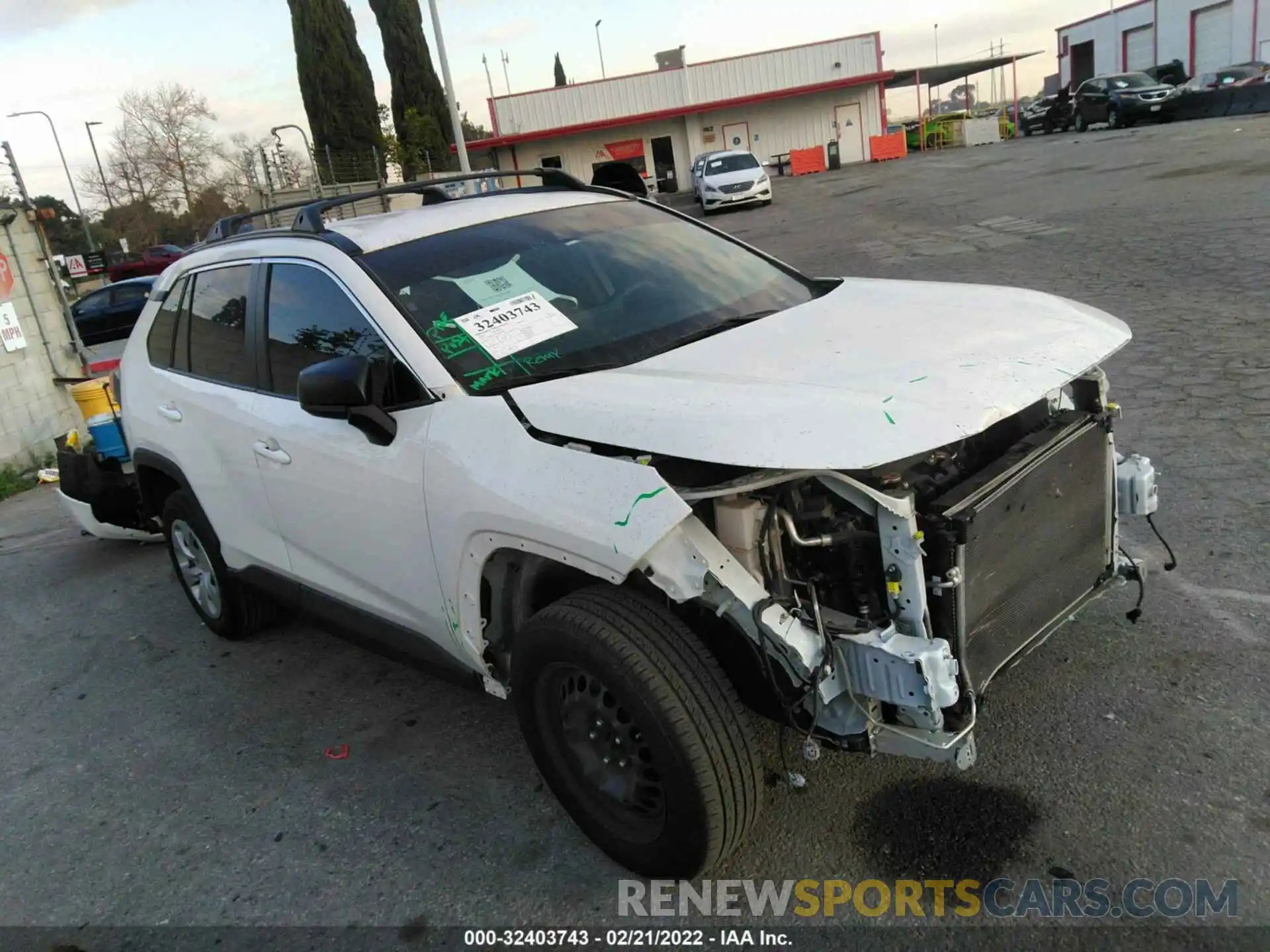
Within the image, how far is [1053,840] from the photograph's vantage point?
264cm

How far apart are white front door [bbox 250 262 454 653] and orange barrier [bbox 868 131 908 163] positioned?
1419 inches

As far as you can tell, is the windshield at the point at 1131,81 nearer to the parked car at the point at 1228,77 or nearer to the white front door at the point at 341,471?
the parked car at the point at 1228,77

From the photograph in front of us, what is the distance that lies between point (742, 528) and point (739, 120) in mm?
39471

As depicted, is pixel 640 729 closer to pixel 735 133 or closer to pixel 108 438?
pixel 108 438

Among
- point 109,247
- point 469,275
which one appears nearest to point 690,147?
point 109,247

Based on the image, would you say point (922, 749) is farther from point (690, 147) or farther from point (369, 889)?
point (690, 147)

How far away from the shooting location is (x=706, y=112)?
126ft

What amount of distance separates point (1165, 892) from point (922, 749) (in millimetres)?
727

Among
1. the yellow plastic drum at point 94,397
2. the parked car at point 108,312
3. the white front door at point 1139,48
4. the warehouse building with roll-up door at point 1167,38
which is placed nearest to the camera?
the yellow plastic drum at point 94,397

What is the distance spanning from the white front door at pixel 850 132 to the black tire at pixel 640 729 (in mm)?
39053

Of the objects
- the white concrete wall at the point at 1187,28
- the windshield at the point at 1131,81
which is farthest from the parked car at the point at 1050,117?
the white concrete wall at the point at 1187,28

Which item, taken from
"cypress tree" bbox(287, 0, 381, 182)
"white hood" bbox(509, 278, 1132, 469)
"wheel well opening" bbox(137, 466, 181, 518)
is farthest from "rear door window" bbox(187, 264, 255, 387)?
"cypress tree" bbox(287, 0, 381, 182)

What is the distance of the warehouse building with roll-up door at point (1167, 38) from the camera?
39.9 meters

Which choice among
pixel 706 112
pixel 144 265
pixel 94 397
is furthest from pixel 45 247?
pixel 706 112
